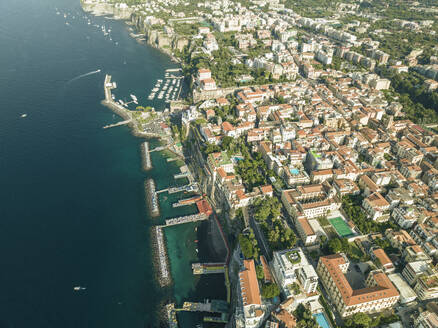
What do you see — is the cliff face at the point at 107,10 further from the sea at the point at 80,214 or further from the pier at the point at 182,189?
the pier at the point at 182,189

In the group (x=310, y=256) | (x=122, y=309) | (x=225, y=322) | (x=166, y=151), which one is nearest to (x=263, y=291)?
(x=225, y=322)

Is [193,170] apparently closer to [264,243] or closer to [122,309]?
[264,243]

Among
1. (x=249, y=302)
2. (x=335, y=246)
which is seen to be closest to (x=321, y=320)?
(x=249, y=302)

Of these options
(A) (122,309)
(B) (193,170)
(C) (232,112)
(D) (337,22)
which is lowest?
(A) (122,309)

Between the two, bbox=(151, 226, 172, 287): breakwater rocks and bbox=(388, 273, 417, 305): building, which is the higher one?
bbox=(388, 273, 417, 305): building

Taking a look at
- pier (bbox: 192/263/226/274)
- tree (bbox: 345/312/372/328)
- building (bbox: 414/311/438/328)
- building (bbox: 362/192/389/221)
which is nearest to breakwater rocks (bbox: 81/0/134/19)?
pier (bbox: 192/263/226/274)

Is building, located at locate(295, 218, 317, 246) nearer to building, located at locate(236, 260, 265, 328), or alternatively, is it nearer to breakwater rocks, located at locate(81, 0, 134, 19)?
building, located at locate(236, 260, 265, 328)
